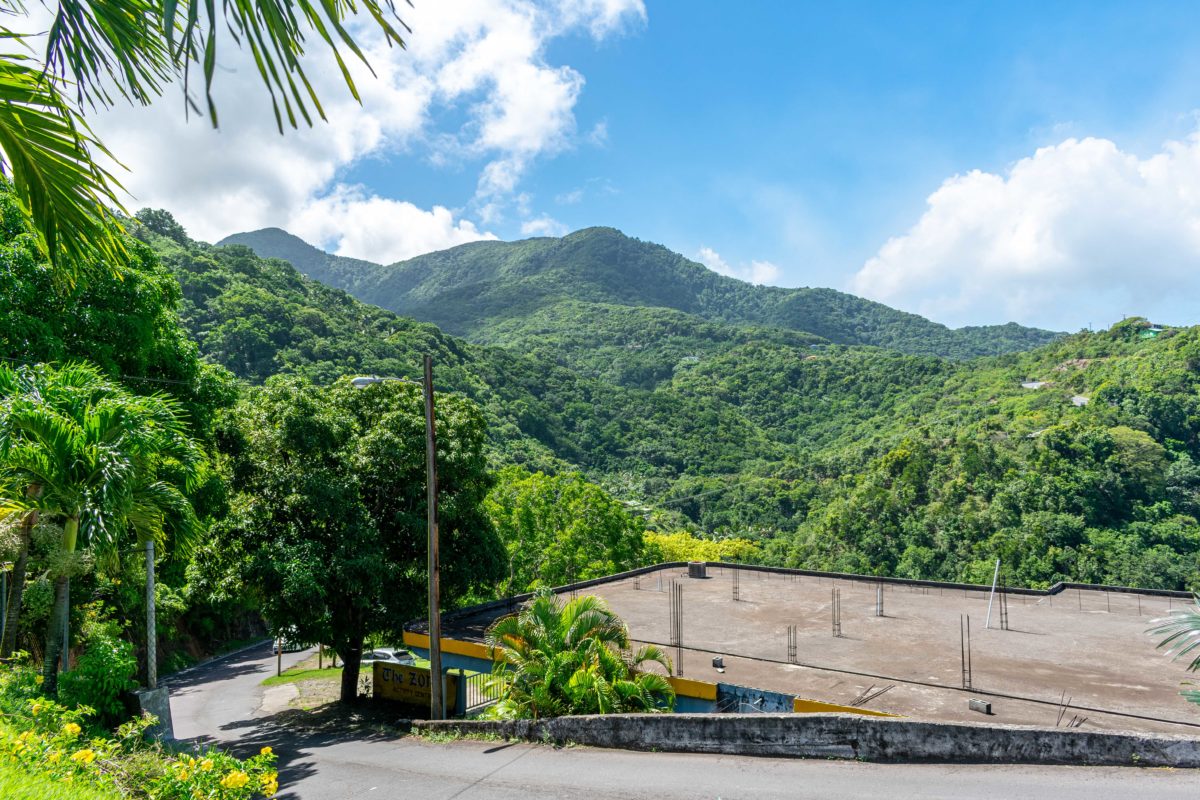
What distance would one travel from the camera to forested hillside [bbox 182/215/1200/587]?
44156 millimetres

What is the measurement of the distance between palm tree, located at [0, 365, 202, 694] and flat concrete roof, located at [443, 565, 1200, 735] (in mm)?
9082

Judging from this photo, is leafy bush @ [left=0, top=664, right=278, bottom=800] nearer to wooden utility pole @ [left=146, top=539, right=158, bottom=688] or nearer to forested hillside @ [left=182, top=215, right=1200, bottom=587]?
wooden utility pole @ [left=146, top=539, right=158, bottom=688]

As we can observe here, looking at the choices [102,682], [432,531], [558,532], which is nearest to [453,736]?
[432,531]

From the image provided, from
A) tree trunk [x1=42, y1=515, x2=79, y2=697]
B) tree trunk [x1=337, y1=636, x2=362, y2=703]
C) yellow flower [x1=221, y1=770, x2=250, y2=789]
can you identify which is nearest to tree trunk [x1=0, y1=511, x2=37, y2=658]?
tree trunk [x1=42, y1=515, x2=79, y2=697]

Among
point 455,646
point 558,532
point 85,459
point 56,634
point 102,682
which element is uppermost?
point 85,459

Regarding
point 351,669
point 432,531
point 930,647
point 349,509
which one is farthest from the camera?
point 351,669

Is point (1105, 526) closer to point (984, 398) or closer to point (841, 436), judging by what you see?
point (984, 398)

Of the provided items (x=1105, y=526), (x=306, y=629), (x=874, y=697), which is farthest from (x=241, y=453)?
(x=1105, y=526)

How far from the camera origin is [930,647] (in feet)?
49.8

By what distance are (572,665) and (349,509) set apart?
7796 millimetres

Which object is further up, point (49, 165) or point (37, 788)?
point (49, 165)

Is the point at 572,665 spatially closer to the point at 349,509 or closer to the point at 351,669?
the point at 349,509

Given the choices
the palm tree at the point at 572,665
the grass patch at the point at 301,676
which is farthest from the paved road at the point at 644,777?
the grass patch at the point at 301,676

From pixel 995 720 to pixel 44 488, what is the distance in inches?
493
